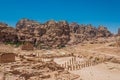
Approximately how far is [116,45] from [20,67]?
53912 millimetres

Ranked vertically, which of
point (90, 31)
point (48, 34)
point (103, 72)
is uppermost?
point (90, 31)

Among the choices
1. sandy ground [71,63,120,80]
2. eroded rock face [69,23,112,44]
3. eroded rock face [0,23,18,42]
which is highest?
eroded rock face [69,23,112,44]

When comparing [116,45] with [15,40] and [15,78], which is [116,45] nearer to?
[15,40]

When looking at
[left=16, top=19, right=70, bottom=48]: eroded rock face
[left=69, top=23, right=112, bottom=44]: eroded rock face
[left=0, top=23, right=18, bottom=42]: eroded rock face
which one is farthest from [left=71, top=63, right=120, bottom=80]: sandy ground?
[left=69, top=23, right=112, bottom=44]: eroded rock face

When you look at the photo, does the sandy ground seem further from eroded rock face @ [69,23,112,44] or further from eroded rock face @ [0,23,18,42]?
eroded rock face @ [69,23,112,44]

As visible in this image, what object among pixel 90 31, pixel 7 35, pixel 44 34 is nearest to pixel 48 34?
pixel 44 34

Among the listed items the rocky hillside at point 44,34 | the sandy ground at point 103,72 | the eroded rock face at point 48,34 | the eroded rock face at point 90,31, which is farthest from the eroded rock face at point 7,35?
the sandy ground at point 103,72

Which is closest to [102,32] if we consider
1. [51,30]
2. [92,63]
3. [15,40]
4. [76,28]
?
[76,28]

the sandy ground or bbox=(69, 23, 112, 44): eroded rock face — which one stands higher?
bbox=(69, 23, 112, 44): eroded rock face

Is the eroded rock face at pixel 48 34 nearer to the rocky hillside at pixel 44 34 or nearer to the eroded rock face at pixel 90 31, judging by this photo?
the rocky hillside at pixel 44 34

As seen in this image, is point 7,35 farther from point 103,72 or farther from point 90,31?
point 90,31

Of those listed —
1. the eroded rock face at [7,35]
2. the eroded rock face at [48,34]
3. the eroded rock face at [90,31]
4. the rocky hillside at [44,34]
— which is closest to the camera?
the eroded rock face at [7,35]

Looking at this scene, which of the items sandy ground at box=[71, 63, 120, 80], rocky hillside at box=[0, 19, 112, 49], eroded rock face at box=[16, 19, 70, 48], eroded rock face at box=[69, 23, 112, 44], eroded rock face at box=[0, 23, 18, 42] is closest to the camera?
sandy ground at box=[71, 63, 120, 80]

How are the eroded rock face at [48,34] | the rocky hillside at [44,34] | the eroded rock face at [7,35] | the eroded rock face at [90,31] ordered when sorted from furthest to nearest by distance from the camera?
1. the eroded rock face at [90,31]
2. the eroded rock face at [48,34]
3. the rocky hillside at [44,34]
4. the eroded rock face at [7,35]
